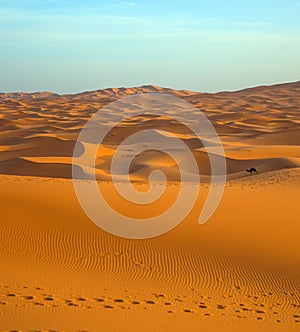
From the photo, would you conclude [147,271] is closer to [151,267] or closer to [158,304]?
[151,267]

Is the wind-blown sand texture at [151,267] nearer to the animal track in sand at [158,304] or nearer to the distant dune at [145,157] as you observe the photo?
the animal track in sand at [158,304]

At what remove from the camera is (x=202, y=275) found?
868cm

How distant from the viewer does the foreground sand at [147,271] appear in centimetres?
669

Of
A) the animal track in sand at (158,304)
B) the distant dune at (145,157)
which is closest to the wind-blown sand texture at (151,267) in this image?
the animal track in sand at (158,304)

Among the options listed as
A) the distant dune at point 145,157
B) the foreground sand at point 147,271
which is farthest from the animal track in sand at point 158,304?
the distant dune at point 145,157

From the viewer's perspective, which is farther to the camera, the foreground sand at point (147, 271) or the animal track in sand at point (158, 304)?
the animal track in sand at point (158, 304)

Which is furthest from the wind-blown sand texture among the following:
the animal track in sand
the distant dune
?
the distant dune

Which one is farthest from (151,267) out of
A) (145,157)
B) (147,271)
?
(145,157)

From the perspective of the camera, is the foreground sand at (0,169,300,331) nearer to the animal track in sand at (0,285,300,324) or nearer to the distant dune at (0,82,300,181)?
the animal track in sand at (0,285,300,324)

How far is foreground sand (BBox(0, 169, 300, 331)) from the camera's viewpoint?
22.0ft

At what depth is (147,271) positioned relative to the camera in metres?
8.73

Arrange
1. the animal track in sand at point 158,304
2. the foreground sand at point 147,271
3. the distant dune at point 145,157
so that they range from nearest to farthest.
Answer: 1. the foreground sand at point 147,271
2. the animal track in sand at point 158,304
3. the distant dune at point 145,157

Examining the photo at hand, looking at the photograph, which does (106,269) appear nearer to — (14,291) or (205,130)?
(14,291)

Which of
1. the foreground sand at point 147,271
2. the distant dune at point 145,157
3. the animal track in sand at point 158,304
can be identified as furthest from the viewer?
the distant dune at point 145,157
